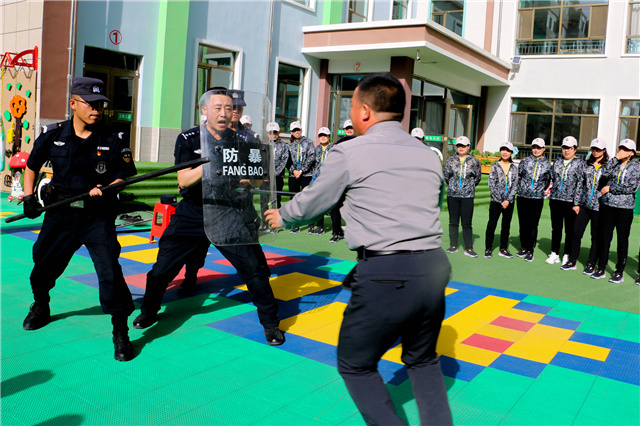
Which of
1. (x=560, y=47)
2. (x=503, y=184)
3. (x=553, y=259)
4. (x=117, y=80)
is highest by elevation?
(x=560, y=47)

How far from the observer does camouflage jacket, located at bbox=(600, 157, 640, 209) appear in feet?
24.4

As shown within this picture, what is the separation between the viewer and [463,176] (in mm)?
9070

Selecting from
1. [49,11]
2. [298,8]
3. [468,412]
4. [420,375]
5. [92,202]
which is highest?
[298,8]

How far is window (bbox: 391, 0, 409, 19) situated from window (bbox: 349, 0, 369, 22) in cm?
176

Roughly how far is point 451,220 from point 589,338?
4442 millimetres

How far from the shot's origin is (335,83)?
18.9 metres

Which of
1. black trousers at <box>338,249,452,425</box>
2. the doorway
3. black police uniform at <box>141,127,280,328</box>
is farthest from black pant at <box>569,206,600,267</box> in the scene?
the doorway

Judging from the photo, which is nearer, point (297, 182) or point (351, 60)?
point (297, 182)

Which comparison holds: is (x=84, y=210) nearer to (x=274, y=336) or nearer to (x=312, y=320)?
(x=274, y=336)

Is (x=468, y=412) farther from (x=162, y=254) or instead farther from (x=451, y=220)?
(x=451, y=220)

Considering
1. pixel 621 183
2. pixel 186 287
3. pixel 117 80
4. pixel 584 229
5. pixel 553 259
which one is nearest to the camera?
pixel 186 287

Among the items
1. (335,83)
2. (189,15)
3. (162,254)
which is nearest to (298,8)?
(335,83)

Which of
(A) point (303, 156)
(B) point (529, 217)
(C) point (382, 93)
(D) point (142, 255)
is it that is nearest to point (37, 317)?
(D) point (142, 255)

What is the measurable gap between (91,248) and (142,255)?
3473mm
